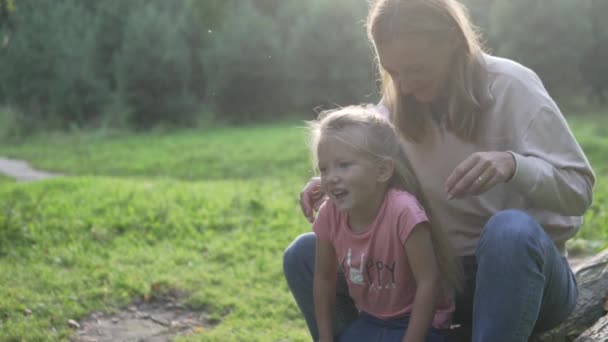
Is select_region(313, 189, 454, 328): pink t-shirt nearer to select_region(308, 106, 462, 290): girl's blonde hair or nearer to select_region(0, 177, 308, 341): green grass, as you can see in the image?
select_region(308, 106, 462, 290): girl's blonde hair

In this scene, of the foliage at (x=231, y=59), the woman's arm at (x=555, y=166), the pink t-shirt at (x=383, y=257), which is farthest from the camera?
the foliage at (x=231, y=59)

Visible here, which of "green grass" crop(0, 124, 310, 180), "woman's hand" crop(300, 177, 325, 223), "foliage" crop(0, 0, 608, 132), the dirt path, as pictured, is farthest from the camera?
"foliage" crop(0, 0, 608, 132)

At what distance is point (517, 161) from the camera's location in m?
2.02

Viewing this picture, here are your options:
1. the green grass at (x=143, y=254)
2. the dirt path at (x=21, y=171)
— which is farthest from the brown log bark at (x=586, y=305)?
the dirt path at (x=21, y=171)

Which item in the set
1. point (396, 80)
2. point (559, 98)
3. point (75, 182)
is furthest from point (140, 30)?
point (396, 80)

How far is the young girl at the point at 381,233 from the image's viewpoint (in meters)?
2.16

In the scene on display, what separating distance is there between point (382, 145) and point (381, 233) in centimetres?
25

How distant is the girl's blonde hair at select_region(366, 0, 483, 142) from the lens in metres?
2.22

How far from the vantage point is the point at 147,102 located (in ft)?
62.9

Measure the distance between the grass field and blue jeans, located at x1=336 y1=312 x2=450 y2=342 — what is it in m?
1.01

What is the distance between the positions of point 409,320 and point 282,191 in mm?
5316

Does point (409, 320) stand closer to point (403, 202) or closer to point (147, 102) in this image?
point (403, 202)

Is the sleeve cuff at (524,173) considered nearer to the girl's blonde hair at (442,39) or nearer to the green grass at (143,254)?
the girl's blonde hair at (442,39)

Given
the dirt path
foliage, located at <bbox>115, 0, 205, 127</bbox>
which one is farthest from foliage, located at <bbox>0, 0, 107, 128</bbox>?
the dirt path
